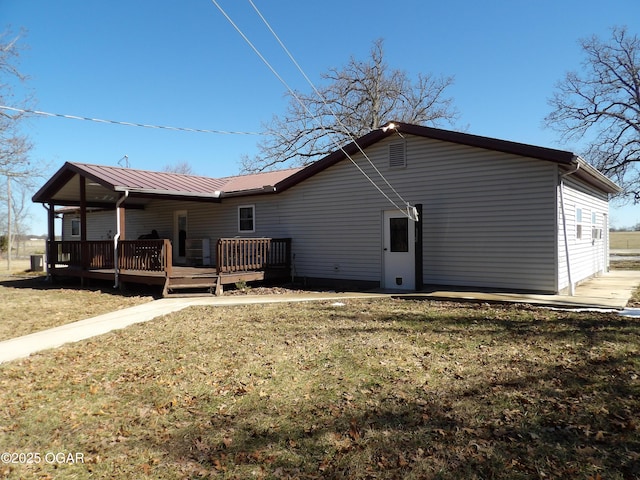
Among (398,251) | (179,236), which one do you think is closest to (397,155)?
(398,251)

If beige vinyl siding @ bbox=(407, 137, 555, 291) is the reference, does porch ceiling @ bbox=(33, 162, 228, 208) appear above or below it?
above

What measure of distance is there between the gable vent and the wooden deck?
4.24m

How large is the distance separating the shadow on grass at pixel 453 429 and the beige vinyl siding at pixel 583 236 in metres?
4.99

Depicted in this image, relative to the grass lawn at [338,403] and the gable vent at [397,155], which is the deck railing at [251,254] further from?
the grass lawn at [338,403]

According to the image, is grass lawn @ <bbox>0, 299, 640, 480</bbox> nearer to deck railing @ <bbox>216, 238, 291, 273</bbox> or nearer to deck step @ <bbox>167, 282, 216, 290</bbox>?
deck step @ <bbox>167, 282, 216, 290</bbox>

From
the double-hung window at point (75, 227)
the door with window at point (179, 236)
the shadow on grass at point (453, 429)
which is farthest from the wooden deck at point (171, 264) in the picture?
the double-hung window at point (75, 227)

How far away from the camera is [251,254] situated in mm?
12328

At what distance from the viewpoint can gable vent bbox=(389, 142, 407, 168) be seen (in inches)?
439

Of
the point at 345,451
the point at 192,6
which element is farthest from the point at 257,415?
the point at 192,6

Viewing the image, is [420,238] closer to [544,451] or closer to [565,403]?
[565,403]

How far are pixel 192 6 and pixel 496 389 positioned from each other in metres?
9.05

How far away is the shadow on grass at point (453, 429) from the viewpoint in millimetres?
3029

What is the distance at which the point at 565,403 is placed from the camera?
154 inches

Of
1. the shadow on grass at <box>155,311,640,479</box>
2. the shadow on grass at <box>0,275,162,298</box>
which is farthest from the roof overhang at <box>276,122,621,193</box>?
the shadow on grass at <box>0,275,162,298</box>
